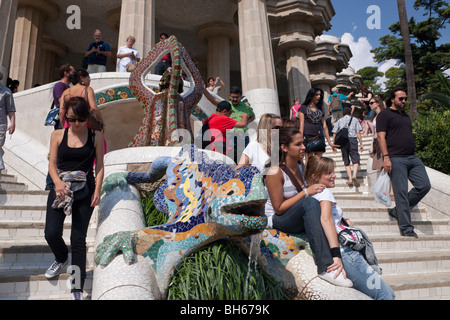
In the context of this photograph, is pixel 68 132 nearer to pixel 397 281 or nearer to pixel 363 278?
pixel 363 278

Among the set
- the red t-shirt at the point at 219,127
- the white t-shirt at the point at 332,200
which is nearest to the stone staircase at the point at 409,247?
the white t-shirt at the point at 332,200

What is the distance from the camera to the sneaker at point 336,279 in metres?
2.88

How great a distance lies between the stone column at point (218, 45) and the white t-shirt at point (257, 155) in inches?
551

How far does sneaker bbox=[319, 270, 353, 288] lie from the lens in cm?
288

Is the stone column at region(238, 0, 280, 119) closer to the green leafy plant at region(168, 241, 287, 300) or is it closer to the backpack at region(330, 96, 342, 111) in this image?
the backpack at region(330, 96, 342, 111)

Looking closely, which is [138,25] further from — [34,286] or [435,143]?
[34,286]

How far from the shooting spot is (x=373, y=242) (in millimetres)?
5250

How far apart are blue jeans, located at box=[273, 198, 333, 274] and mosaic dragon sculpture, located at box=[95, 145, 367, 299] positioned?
0.08m

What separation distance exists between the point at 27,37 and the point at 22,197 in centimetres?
1375

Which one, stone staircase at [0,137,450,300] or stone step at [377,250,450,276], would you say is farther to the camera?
stone step at [377,250,450,276]

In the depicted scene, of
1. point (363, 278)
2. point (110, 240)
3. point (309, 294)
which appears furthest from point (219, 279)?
point (363, 278)

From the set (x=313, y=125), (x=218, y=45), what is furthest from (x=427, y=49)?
(x=313, y=125)

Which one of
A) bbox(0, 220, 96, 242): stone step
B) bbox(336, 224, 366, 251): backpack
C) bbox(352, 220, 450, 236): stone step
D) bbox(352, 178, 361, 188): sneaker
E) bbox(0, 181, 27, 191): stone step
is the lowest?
bbox(336, 224, 366, 251): backpack

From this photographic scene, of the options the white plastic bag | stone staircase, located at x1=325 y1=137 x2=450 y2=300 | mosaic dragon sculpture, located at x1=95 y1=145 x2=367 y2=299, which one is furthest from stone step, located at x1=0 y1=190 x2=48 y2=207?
the white plastic bag
